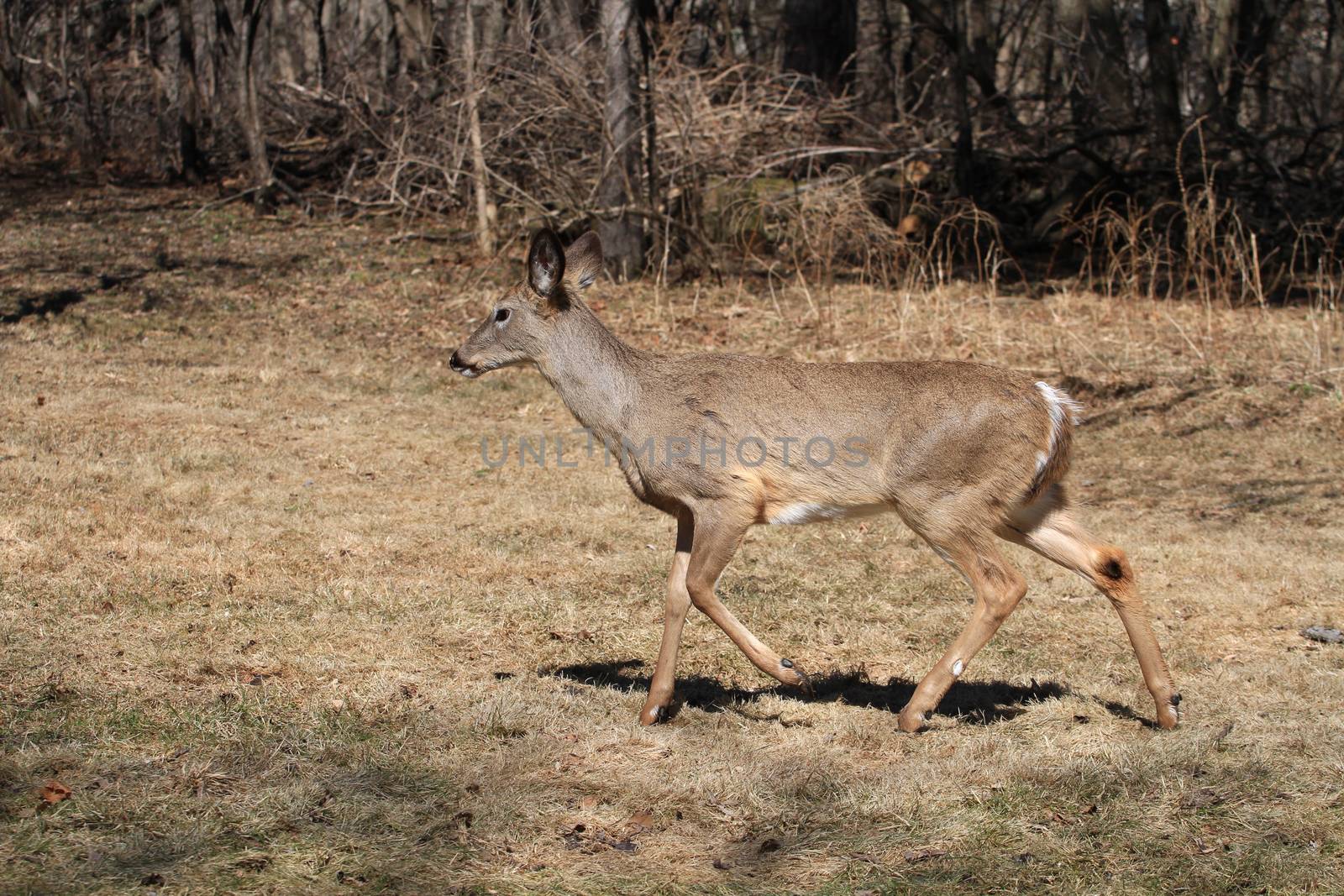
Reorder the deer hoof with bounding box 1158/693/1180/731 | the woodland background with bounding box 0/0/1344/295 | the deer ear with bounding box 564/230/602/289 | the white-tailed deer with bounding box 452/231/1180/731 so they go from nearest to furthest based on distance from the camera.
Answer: the white-tailed deer with bounding box 452/231/1180/731 → the deer hoof with bounding box 1158/693/1180/731 → the deer ear with bounding box 564/230/602/289 → the woodland background with bounding box 0/0/1344/295

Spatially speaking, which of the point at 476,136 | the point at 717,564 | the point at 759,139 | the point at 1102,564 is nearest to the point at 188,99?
the point at 476,136

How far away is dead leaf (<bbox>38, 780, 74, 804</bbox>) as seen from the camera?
454 centimetres

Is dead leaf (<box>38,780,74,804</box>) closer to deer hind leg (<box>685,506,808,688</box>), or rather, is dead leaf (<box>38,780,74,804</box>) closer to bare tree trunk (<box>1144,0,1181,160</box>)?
deer hind leg (<box>685,506,808,688</box>)

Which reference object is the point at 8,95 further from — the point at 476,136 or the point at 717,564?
the point at 717,564

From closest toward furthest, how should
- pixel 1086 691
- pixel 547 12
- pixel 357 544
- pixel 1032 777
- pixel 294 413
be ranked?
pixel 1032 777 → pixel 1086 691 → pixel 357 544 → pixel 294 413 → pixel 547 12

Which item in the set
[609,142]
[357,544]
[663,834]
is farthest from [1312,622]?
[609,142]

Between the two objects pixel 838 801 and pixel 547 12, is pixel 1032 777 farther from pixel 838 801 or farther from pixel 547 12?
pixel 547 12

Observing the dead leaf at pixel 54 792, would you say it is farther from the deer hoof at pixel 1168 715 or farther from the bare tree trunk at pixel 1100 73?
the bare tree trunk at pixel 1100 73

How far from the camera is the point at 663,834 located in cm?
470

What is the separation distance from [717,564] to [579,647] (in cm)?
148

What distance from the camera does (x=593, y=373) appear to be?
6.14 meters

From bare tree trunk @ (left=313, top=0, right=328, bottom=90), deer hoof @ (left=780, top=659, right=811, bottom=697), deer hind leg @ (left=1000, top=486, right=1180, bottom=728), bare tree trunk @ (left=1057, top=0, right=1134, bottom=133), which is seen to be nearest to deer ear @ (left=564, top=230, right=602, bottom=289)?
deer hoof @ (left=780, top=659, right=811, bottom=697)

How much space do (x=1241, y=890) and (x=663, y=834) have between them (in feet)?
6.26

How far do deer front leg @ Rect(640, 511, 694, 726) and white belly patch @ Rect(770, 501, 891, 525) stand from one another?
45 cm
